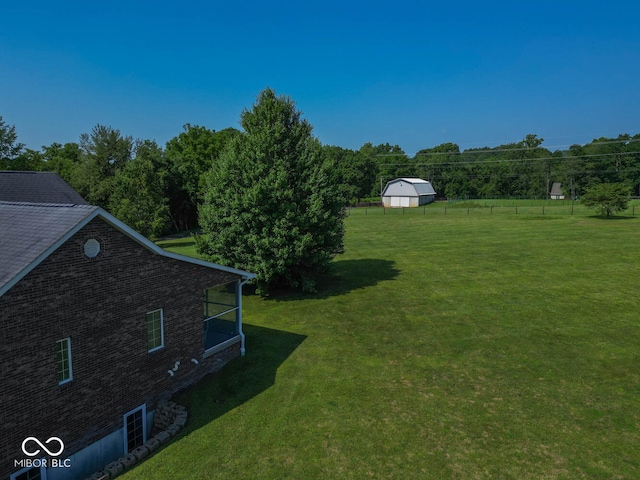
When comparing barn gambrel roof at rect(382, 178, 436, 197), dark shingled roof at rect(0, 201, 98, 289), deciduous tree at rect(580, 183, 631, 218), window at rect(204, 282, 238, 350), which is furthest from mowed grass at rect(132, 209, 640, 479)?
barn gambrel roof at rect(382, 178, 436, 197)

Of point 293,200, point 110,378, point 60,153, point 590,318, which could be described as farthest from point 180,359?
point 60,153

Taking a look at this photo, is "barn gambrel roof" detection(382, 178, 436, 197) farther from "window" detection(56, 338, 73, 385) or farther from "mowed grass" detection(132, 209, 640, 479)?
"window" detection(56, 338, 73, 385)

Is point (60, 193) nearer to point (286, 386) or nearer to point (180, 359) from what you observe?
point (180, 359)

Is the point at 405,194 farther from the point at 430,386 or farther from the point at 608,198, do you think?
the point at 430,386

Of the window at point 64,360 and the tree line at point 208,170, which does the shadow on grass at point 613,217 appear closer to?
the tree line at point 208,170

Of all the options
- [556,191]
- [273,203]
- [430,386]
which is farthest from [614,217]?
[556,191]

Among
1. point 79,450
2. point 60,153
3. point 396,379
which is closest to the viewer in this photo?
point 79,450

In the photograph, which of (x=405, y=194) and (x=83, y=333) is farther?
(x=405, y=194)
